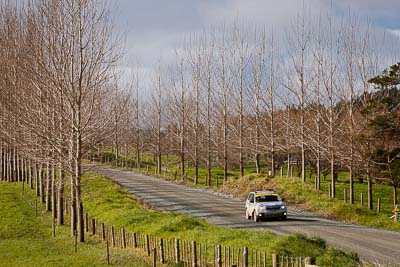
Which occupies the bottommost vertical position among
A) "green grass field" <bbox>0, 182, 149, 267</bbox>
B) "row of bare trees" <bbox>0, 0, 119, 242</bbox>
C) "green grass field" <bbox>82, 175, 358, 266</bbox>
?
"green grass field" <bbox>0, 182, 149, 267</bbox>

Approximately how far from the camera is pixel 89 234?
86.3 ft

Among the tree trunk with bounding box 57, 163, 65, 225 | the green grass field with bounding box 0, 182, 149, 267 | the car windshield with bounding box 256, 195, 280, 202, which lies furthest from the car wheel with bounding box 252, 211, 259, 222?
the tree trunk with bounding box 57, 163, 65, 225

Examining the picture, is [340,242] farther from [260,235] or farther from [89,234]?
[89,234]

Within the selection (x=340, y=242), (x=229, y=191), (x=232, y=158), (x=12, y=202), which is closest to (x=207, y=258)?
(x=340, y=242)

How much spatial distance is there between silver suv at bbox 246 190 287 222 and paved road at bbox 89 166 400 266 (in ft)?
1.87

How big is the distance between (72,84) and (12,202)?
52.7 feet

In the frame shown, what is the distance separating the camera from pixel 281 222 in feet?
92.1

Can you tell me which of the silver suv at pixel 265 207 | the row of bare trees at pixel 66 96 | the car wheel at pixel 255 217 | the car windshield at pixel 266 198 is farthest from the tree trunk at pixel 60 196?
the car windshield at pixel 266 198

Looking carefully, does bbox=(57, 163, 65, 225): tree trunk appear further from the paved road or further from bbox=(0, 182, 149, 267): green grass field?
the paved road

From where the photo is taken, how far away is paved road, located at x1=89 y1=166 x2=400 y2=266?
765 inches

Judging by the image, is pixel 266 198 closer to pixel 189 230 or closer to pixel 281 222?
pixel 281 222

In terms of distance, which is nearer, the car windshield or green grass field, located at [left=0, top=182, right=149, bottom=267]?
green grass field, located at [left=0, top=182, right=149, bottom=267]

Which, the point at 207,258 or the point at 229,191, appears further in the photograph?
the point at 229,191

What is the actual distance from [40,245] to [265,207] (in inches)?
485
